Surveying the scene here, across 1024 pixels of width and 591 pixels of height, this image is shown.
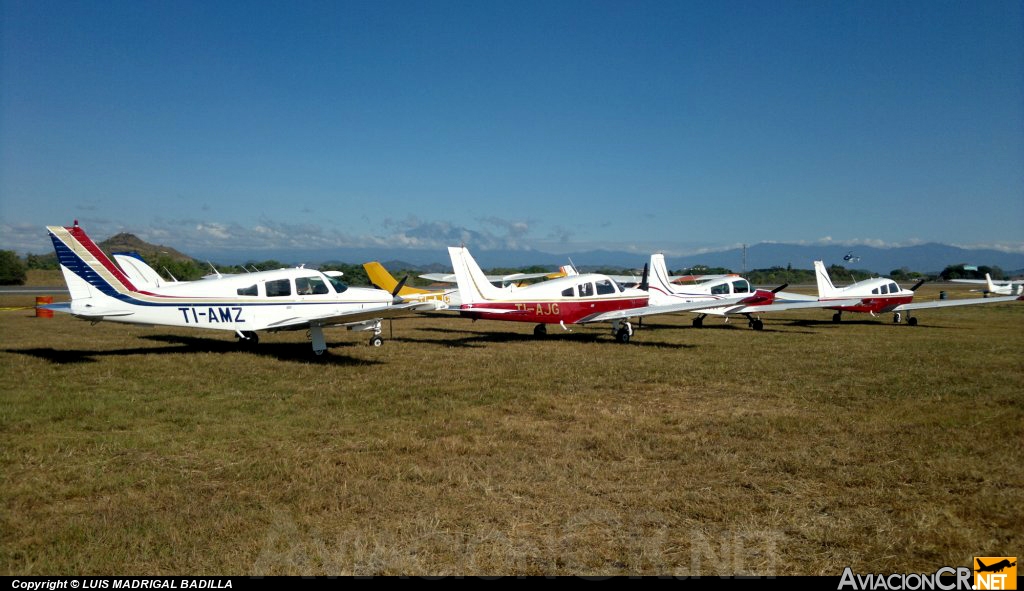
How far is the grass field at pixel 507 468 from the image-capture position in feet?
12.7

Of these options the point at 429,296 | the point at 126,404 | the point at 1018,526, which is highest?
the point at 429,296

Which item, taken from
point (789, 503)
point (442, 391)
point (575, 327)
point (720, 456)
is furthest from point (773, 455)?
point (575, 327)

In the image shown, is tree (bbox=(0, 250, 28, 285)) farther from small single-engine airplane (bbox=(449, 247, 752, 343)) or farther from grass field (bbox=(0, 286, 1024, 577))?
small single-engine airplane (bbox=(449, 247, 752, 343))

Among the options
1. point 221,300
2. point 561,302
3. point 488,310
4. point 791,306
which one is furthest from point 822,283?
point 221,300

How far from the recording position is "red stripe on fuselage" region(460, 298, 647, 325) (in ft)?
50.8

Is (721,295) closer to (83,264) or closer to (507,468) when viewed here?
(507,468)

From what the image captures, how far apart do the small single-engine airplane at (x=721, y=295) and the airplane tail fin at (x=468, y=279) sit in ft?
23.1

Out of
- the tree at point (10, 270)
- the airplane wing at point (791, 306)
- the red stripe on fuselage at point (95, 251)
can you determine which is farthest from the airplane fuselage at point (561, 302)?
the tree at point (10, 270)

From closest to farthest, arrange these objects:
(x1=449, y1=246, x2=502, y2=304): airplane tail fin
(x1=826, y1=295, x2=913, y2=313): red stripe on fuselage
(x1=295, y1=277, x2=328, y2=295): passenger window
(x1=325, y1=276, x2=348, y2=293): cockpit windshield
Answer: (x1=295, y1=277, x2=328, y2=295): passenger window
(x1=325, y1=276, x2=348, y2=293): cockpit windshield
(x1=449, y1=246, x2=502, y2=304): airplane tail fin
(x1=826, y1=295, x2=913, y2=313): red stripe on fuselage

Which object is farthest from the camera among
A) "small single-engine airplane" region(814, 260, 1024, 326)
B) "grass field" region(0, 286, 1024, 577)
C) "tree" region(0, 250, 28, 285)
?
"tree" region(0, 250, 28, 285)

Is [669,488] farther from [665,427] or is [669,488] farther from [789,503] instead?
[665,427]

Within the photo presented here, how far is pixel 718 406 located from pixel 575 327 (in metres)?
12.5

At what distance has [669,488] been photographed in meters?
5.05

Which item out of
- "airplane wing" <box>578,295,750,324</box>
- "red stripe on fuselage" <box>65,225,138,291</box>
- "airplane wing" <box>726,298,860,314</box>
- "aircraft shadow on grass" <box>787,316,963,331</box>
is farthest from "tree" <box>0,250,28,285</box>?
"aircraft shadow on grass" <box>787,316,963,331</box>
